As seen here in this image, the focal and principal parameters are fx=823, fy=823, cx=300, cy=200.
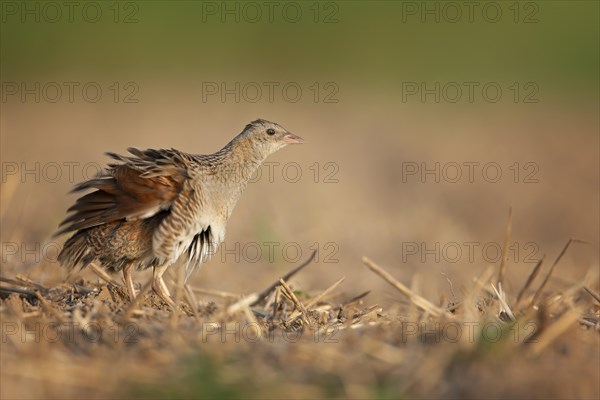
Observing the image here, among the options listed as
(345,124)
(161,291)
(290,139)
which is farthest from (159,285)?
(345,124)

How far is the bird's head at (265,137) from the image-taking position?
7.01 m

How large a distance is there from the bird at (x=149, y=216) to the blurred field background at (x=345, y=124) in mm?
634

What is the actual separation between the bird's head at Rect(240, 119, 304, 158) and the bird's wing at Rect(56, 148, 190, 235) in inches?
36.9

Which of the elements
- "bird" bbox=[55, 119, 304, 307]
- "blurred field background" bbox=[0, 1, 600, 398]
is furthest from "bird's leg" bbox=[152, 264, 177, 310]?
"blurred field background" bbox=[0, 1, 600, 398]

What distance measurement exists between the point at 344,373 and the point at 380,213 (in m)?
7.82

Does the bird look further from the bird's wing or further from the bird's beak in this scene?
the bird's beak

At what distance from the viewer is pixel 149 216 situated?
5.99m

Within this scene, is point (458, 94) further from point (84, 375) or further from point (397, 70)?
point (84, 375)

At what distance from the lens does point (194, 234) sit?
611cm

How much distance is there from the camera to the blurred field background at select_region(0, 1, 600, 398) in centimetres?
977

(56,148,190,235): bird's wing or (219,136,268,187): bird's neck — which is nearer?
(56,148,190,235): bird's wing

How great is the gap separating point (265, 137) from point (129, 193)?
1.52 m

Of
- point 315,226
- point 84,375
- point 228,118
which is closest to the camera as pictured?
point 84,375

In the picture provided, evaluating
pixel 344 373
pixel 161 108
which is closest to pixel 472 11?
pixel 161 108
